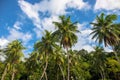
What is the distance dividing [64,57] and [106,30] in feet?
73.1

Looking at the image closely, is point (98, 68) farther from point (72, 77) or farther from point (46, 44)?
point (46, 44)

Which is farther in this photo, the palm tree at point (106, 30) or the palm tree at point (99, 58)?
the palm tree at point (99, 58)

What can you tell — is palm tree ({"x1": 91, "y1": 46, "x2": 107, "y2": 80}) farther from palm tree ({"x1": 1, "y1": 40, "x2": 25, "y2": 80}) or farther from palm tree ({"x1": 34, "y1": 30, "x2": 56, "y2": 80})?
palm tree ({"x1": 1, "y1": 40, "x2": 25, "y2": 80})

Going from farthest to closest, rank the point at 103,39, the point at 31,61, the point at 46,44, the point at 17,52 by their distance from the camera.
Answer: the point at 31,61 < the point at 17,52 < the point at 46,44 < the point at 103,39

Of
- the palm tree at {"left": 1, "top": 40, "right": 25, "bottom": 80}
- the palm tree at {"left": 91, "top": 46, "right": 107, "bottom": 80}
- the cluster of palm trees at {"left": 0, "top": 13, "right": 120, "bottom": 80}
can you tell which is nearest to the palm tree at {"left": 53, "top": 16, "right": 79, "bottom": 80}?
the cluster of palm trees at {"left": 0, "top": 13, "right": 120, "bottom": 80}

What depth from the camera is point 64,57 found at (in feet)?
235

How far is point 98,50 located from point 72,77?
472 inches

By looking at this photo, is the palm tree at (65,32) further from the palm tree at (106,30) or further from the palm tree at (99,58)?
the palm tree at (99,58)

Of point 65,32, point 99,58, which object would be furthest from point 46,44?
point 99,58

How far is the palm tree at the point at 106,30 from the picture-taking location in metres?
52.3

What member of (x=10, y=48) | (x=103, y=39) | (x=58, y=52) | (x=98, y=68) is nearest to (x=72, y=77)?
(x=98, y=68)

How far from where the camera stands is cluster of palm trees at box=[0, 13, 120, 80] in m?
53.2

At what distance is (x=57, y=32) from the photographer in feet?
184

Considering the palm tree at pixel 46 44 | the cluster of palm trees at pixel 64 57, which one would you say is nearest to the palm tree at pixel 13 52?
the cluster of palm trees at pixel 64 57
